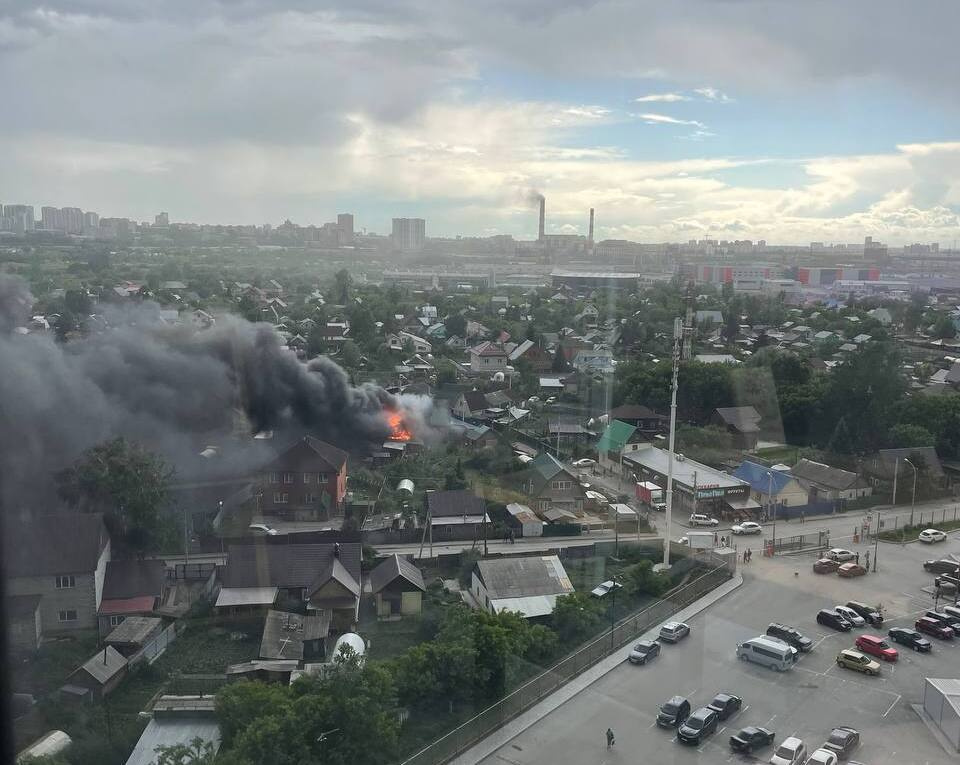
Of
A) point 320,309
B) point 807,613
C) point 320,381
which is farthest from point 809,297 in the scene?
point 807,613

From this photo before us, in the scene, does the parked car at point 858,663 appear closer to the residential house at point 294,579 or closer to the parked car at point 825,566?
the parked car at point 825,566

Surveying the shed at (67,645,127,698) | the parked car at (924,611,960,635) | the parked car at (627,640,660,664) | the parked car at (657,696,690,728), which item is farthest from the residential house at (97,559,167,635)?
the parked car at (924,611,960,635)

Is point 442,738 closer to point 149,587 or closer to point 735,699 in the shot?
point 735,699

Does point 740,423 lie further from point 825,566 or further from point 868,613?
point 868,613

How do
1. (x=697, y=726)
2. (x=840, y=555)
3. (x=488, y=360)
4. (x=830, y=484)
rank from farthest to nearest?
(x=488, y=360), (x=830, y=484), (x=840, y=555), (x=697, y=726)

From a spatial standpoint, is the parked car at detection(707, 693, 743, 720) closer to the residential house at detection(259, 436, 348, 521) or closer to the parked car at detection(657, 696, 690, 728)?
the parked car at detection(657, 696, 690, 728)

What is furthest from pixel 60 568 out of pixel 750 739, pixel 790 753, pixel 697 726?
pixel 790 753

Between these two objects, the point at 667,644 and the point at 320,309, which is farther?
the point at 320,309
